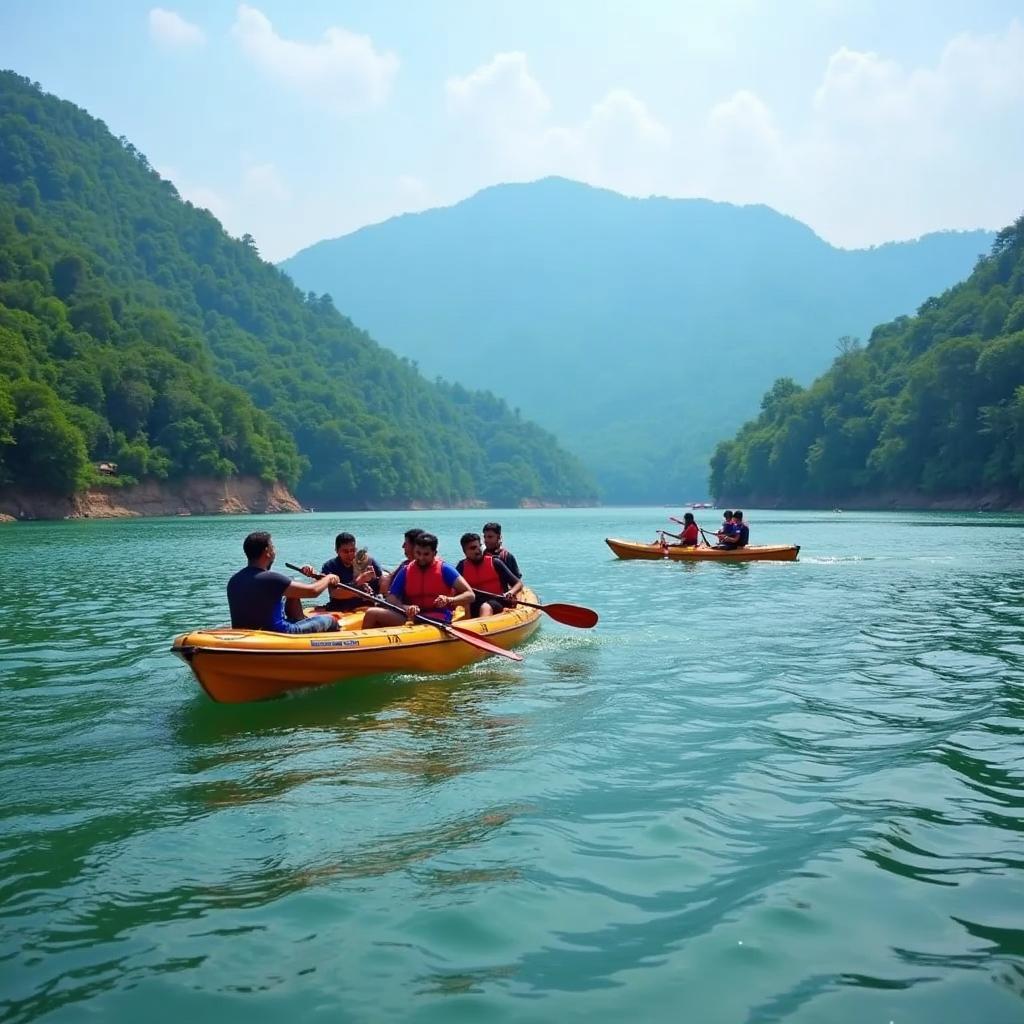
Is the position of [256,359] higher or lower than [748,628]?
Result: higher

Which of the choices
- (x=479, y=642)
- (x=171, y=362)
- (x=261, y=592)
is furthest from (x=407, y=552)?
(x=171, y=362)

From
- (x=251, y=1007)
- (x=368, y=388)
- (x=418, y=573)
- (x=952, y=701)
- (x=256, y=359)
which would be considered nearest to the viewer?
(x=251, y=1007)

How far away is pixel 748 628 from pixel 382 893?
400 inches

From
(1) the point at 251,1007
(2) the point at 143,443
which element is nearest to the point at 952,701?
(1) the point at 251,1007

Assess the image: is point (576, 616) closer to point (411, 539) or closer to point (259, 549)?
point (411, 539)

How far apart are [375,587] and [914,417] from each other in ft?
240

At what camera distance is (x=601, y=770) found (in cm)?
702

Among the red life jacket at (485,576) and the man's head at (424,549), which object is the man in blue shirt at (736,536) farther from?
the man's head at (424,549)

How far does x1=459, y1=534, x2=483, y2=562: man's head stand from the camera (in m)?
12.8

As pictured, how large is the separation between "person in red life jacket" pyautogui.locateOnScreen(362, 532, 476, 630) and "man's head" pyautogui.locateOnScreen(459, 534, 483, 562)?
130 centimetres

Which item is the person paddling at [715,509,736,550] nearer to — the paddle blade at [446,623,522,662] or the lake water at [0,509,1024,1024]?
the lake water at [0,509,1024,1024]

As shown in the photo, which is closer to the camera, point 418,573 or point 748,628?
point 418,573

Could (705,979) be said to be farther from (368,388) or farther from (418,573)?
(368,388)

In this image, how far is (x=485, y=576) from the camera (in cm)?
1320
